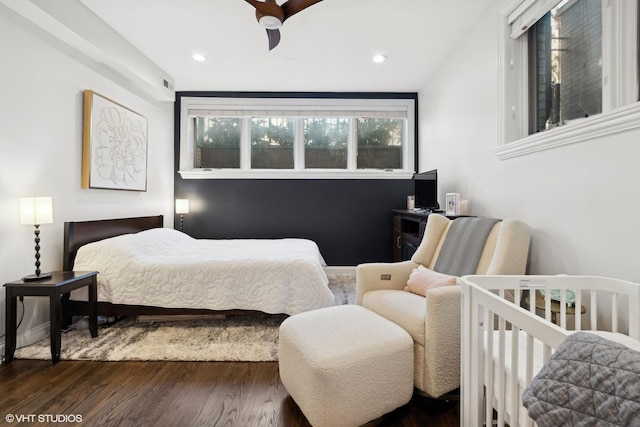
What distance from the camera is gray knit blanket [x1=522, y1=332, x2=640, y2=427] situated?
602 mm

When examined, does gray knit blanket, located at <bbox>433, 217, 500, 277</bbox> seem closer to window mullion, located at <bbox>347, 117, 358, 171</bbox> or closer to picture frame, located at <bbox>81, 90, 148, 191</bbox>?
window mullion, located at <bbox>347, 117, 358, 171</bbox>

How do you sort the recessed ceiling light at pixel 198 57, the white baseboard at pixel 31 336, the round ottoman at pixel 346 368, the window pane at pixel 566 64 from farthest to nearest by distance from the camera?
the recessed ceiling light at pixel 198 57, the white baseboard at pixel 31 336, the window pane at pixel 566 64, the round ottoman at pixel 346 368

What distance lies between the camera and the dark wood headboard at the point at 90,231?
257 centimetres

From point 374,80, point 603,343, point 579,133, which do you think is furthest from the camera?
point 374,80

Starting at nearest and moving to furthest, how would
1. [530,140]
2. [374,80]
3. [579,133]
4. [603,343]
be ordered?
[603,343] < [579,133] < [530,140] < [374,80]

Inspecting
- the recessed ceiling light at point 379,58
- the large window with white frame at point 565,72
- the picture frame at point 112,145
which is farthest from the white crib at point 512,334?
the picture frame at point 112,145

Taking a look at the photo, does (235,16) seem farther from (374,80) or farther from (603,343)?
(603,343)

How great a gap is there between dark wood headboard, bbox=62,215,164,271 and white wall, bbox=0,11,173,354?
10cm

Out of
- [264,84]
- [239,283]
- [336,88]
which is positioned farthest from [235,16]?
[239,283]

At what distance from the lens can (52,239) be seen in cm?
254

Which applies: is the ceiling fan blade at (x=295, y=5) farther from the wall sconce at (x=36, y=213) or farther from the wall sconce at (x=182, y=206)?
the wall sconce at (x=182, y=206)

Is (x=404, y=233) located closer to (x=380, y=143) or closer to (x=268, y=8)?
(x=380, y=143)

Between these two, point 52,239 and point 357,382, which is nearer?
point 357,382

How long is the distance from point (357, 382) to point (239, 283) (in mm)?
1446
